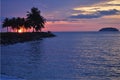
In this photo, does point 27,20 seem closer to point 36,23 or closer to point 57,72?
point 36,23

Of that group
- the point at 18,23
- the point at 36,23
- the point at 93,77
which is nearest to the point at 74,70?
the point at 93,77

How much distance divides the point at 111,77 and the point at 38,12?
9444cm

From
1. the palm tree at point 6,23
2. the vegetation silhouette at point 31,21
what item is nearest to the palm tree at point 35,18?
the vegetation silhouette at point 31,21

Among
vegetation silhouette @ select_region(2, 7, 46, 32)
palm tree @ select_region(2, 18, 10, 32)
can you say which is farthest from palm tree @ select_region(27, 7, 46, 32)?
palm tree @ select_region(2, 18, 10, 32)

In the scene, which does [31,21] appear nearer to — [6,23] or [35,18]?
[35,18]

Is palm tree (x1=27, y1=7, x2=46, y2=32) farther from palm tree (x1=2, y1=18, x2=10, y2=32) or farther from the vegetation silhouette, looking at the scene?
palm tree (x1=2, y1=18, x2=10, y2=32)

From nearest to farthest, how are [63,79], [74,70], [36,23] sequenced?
[63,79]
[74,70]
[36,23]

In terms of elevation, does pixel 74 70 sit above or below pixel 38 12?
below

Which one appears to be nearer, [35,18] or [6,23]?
[35,18]

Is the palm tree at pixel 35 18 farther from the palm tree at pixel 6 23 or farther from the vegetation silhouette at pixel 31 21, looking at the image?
the palm tree at pixel 6 23

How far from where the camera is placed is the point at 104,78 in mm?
24578

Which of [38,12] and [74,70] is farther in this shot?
[38,12]

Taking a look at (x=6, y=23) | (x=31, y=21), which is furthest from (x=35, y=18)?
(x=6, y=23)

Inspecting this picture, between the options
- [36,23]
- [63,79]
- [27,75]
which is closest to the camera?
[63,79]
